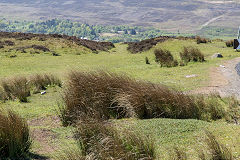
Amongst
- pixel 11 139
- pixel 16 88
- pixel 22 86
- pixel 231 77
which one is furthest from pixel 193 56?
pixel 11 139

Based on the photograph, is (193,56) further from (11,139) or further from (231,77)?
(11,139)

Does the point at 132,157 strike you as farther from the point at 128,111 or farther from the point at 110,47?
the point at 110,47

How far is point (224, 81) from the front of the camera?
53.8 feet

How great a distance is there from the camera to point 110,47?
52.5 metres

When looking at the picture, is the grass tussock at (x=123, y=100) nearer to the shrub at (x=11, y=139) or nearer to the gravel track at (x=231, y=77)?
the shrub at (x=11, y=139)

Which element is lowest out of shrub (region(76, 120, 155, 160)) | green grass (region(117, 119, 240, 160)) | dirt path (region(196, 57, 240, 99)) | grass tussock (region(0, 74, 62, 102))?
dirt path (region(196, 57, 240, 99))

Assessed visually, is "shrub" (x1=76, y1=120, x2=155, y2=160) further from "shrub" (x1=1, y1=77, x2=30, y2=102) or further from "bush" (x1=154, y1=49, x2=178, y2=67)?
"bush" (x1=154, y1=49, x2=178, y2=67)

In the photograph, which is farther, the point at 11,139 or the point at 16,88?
the point at 16,88

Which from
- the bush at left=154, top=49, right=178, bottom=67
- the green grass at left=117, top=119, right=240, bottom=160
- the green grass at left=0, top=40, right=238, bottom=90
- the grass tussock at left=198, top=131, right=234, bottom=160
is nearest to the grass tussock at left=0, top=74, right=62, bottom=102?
the green grass at left=0, top=40, right=238, bottom=90

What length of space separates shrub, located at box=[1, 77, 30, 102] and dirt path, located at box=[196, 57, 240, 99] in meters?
8.07

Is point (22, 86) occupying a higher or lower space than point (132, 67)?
higher

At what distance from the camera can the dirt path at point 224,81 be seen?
14.2 meters

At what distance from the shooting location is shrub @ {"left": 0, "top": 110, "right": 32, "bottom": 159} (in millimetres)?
6438

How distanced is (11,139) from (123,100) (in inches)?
161
